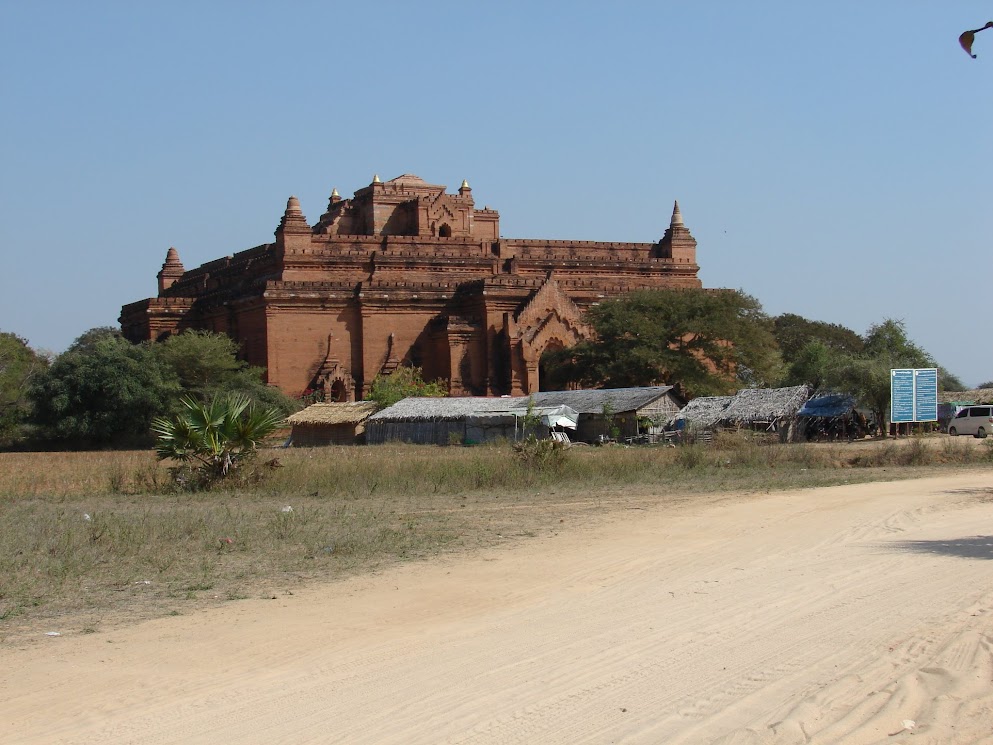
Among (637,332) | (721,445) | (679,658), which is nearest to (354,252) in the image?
(637,332)

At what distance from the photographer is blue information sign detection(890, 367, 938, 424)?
35.0m

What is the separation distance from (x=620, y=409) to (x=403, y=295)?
527 inches

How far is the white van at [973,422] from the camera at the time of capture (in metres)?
36.2

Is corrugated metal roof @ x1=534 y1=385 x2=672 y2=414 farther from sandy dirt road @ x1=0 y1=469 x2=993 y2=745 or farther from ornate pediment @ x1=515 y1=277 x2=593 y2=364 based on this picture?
sandy dirt road @ x1=0 y1=469 x2=993 y2=745

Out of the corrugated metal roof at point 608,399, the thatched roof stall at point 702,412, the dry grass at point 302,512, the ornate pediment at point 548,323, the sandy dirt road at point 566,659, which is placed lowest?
the sandy dirt road at point 566,659

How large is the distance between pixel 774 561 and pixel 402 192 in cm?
4253

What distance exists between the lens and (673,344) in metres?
43.3

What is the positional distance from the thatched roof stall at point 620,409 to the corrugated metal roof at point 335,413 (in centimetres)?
601

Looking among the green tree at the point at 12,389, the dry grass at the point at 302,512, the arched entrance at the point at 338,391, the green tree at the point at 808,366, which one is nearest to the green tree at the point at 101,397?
the green tree at the point at 12,389

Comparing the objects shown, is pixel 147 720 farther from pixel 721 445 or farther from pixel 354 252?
pixel 354 252

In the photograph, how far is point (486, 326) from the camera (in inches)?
1813

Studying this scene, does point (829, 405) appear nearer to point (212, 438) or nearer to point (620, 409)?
point (620, 409)

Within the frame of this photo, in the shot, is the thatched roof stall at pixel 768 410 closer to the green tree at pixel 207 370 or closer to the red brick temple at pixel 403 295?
the red brick temple at pixel 403 295

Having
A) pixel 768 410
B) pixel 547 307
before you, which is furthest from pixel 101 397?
pixel 768 410
